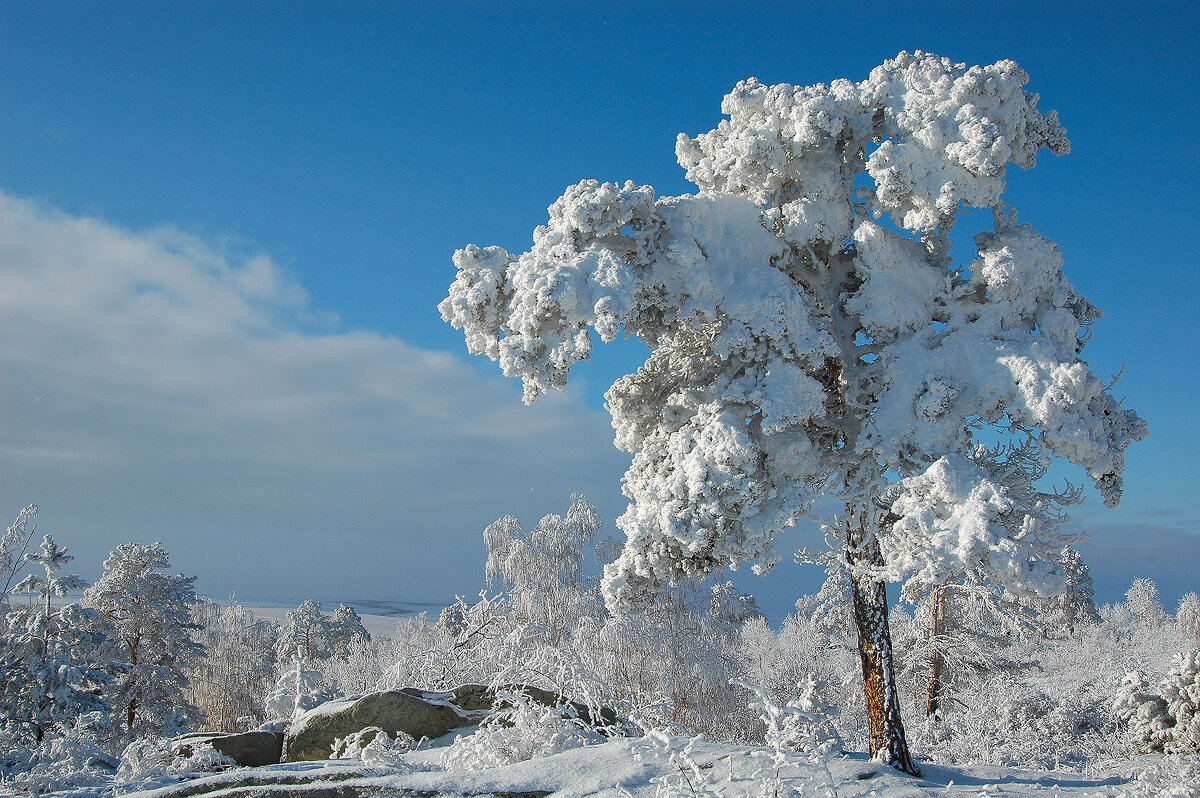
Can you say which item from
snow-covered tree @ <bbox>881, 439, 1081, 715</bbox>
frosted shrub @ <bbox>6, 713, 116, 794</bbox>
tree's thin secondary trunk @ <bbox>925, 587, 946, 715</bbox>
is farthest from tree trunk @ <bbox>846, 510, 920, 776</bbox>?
tree's thin secondary trunk @ <bbox>925, 587, 946, 715</bbox>

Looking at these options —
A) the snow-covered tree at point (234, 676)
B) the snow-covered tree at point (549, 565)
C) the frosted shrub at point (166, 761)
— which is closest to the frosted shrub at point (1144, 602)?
the snow-covered tree at point (549, 565)

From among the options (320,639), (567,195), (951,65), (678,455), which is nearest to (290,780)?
(678,455)

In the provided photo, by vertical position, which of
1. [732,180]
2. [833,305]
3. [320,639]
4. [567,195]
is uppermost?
[732,180]

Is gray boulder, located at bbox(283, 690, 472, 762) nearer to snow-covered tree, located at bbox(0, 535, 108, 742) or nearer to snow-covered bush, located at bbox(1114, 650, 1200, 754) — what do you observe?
snow-covered tree, located at bbox(0, 535, 108, 742)

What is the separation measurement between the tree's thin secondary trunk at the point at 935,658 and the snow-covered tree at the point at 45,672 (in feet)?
68.1

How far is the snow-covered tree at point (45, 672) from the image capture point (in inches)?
623

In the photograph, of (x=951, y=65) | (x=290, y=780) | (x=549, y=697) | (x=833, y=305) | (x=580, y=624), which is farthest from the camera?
(x=580, y=624)

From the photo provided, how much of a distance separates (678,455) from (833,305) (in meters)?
3.03

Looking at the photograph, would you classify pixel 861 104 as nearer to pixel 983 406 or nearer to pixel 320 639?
pixel 983 406

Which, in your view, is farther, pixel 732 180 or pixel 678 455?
pixel 732 180

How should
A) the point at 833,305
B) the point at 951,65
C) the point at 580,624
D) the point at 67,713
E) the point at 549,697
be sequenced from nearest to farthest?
the point at 951,65, the point at 833,305, the point at 549,697, the point at 67,713, the point at 580,624

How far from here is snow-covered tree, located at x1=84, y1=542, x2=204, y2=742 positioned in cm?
2192

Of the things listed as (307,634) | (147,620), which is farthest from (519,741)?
(307,634)

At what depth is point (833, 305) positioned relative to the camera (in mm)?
9172
